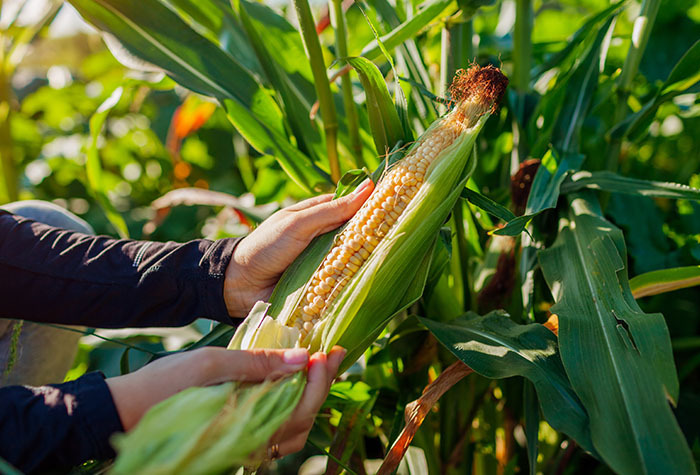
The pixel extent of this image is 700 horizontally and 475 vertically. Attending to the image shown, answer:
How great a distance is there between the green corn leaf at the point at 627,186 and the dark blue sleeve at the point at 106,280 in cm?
65

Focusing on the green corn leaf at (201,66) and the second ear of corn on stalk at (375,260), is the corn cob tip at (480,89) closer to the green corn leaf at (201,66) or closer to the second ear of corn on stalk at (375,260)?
the second ear of corn on stalk at (375,260)

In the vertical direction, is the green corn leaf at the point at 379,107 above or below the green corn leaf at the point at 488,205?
above

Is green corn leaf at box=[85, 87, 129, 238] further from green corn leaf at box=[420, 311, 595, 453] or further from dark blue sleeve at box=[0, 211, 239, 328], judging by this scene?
green corn leaf at box=[420, 311, 595, 453]

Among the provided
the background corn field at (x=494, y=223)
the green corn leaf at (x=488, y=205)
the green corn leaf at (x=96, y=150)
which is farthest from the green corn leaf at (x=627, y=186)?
the green corn leaf at (x=96, y=150)

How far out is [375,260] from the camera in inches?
28.7

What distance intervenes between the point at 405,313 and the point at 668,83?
2.20 ft

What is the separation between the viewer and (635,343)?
67 cm

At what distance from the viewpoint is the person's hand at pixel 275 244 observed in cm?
83

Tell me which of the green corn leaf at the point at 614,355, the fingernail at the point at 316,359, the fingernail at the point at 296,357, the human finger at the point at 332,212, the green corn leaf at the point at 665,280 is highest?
the human finger at the point at 332,212

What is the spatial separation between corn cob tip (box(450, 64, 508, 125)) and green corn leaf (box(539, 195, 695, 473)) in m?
0.27

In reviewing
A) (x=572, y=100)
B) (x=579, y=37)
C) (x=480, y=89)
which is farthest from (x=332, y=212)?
(x=579, y=37)

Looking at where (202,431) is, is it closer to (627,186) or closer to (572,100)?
A: (627,186)

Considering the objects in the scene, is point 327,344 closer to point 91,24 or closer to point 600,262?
point 600,262

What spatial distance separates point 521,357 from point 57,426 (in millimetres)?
594
